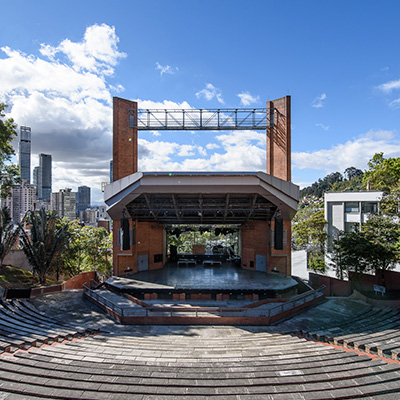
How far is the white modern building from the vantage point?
1181 inches

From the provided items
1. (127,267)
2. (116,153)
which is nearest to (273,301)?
(127,267)

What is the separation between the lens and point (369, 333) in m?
10.8

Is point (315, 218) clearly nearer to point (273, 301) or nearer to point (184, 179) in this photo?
Result: point (273, 301)

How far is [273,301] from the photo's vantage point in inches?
650

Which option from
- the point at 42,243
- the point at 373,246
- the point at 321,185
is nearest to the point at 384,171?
the point at 373,246

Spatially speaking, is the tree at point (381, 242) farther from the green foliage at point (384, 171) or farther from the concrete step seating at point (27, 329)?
the concrete step seating at point (27, 329)

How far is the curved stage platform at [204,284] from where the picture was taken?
18.1 meters

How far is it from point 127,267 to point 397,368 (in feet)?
65.3

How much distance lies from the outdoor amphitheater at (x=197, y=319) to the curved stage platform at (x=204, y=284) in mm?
85

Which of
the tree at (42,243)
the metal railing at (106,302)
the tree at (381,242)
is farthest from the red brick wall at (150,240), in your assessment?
the tree at (381,242)

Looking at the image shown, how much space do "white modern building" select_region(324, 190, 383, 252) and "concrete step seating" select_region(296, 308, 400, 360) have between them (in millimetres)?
18237

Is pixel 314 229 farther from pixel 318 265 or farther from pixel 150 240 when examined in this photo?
pixel 150 240

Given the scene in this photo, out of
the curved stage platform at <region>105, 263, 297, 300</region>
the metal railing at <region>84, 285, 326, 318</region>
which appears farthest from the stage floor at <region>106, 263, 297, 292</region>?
the metal railing at <region>84, 285, 326, 318</region>

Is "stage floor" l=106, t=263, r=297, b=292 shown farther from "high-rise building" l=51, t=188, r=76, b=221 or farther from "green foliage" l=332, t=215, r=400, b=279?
"high-rise building" l=51, t=188, r=76, b=221
